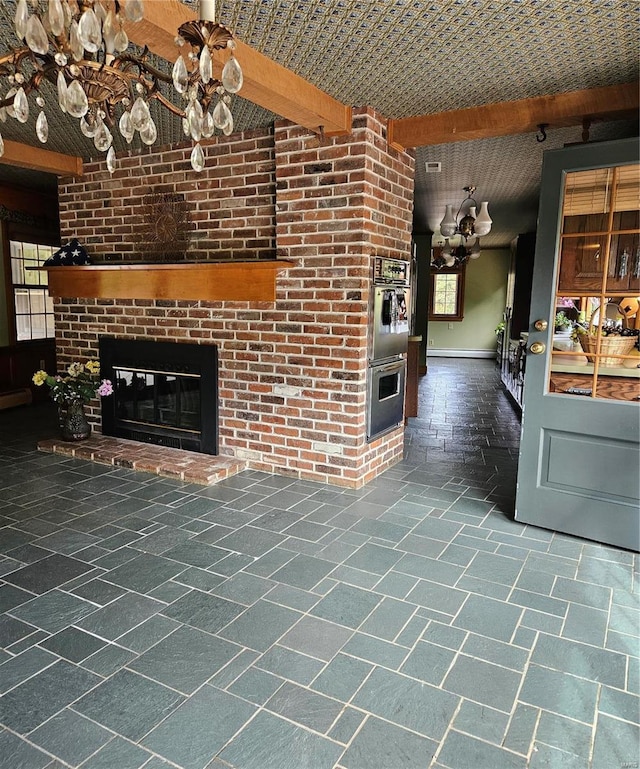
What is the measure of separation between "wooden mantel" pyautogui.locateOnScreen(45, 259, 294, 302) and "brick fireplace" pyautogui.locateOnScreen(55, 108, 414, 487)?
0.34 feet

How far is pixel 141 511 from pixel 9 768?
1835 mm

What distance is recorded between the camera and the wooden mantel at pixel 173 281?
12.3 ft

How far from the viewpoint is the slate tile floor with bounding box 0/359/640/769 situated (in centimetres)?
161

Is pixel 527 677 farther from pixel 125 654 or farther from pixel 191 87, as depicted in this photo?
pixel 191 87

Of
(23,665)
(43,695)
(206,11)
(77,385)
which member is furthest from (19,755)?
(77,385)

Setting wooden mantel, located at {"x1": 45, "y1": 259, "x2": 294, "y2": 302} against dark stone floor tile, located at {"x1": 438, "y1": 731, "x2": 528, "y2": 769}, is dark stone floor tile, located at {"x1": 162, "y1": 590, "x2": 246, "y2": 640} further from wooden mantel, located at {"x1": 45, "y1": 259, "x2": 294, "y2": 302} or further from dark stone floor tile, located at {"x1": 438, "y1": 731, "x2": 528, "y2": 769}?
wooden mantel, located at {"x1": 45, "y1": 259, "x2": 294, "y2": 302}

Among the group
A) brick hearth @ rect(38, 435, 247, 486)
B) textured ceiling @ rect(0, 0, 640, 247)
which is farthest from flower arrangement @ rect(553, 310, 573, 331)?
brick hearth @ rect(38, 435, 247, 486)

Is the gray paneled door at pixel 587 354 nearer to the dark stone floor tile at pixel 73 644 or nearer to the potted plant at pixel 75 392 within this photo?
the dark stone floor tile at pixel 73 644

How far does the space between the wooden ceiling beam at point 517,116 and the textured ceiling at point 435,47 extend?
7cm

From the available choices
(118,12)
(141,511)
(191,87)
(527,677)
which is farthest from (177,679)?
(118,12)

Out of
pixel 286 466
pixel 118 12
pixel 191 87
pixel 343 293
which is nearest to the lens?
pixel 118 12

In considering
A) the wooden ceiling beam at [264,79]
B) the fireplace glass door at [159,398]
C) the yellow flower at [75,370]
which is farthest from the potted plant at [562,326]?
the yellow flower at [75,370]

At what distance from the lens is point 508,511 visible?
3365 millimetres

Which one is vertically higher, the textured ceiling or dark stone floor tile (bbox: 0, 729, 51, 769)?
the textured ceiling
